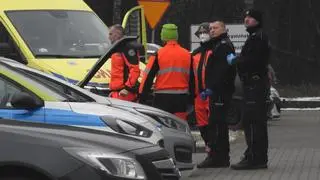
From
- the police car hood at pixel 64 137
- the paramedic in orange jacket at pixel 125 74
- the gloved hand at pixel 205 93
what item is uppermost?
the police car hood at pixel 64 137

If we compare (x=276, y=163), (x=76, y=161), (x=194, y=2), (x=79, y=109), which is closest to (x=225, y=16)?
(x=194, y=2)

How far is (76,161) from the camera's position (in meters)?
5.28

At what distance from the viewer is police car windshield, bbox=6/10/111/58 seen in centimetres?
1198

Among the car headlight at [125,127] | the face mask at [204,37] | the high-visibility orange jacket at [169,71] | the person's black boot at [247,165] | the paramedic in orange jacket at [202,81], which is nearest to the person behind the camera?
the car headlight at [125,127]

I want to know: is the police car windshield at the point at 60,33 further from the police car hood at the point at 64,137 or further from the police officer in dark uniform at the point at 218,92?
the police car hood at the point at 64,137

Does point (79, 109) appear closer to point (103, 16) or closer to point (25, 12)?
point (25, 12)

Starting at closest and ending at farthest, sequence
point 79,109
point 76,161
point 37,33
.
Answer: point 76,161 < point 79,109 < point 37,33

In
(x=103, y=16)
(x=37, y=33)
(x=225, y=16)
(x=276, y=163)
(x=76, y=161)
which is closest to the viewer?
(x=76, y=161)

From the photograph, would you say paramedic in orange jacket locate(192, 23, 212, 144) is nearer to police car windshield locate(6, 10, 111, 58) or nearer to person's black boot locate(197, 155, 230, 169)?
person's black boot locate(197, 155, 230, 169)

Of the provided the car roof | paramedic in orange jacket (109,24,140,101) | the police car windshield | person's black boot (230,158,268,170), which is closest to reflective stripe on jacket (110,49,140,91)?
paramedic in orange jacket (109,24,140,101)

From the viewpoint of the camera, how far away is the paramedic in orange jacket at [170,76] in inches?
380

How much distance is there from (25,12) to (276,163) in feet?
15.7

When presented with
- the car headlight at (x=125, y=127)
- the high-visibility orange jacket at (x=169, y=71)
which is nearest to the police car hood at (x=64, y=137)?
the car headlight at (x=125, y=127)

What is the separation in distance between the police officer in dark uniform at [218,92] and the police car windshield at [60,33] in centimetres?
280
